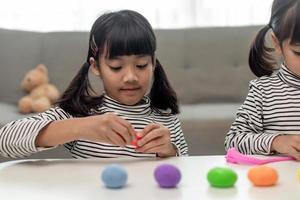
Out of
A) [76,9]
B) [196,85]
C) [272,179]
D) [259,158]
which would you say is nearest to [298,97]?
[259,158]

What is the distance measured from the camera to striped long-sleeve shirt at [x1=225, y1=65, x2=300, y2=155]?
107 centimetres

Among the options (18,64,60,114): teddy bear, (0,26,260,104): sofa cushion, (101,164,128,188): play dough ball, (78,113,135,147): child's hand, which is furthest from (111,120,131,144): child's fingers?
(0,26,260,104): sofa cushion

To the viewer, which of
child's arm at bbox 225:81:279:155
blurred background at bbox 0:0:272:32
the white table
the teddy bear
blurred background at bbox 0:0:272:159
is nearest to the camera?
the white table

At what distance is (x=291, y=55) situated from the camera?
1.05 meters

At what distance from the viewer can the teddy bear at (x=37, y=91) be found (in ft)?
6.82

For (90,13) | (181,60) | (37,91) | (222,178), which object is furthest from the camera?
(90,13)

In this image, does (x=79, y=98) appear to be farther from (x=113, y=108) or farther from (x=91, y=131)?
(x=91, y=131)

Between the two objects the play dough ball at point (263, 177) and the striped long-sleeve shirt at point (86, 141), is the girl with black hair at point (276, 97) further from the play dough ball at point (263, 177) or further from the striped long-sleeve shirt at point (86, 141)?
the play dough ball at point (263, 177)

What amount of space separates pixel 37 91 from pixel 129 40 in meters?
1.24

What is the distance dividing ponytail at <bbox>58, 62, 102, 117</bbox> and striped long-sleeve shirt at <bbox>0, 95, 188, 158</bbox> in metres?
0.02

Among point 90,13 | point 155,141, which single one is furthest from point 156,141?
point 90,13

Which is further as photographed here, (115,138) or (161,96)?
(161,96)

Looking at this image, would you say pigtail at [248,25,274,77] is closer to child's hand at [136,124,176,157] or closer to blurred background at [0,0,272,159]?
child's hand at [136,124,176,157]

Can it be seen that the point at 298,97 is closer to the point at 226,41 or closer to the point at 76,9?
the point at 226,41
